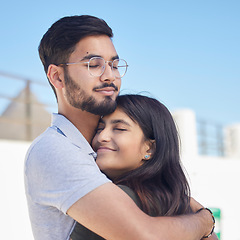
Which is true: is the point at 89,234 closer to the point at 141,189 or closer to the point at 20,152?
the point at 141,189

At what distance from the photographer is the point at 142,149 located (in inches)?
86.4

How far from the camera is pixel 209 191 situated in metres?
7.89

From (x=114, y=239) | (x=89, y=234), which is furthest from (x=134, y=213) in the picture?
(x=89, y=234)

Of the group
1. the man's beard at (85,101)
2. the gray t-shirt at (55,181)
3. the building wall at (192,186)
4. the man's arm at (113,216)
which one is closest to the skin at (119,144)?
the man's beard at (85,101)

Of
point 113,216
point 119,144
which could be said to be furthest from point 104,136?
point 113,216

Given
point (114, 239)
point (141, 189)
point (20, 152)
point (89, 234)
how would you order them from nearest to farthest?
point (114, 239) < point (89, 234) < point (141, 189) < point (20, 152)

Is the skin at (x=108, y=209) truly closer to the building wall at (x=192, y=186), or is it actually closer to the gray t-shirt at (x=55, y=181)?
the gray t-shirt at (x=55, y=181)

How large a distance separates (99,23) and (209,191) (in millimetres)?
6434

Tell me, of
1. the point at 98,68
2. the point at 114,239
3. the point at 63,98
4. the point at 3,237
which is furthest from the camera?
the point at 3,237

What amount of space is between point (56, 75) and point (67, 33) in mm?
248

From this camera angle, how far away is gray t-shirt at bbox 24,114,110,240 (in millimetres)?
1516

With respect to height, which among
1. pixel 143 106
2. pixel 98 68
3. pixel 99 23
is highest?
pixel 99 23

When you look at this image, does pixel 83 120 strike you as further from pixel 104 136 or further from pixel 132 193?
pixel 132 193

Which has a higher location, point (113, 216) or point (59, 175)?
point (59, 175)
